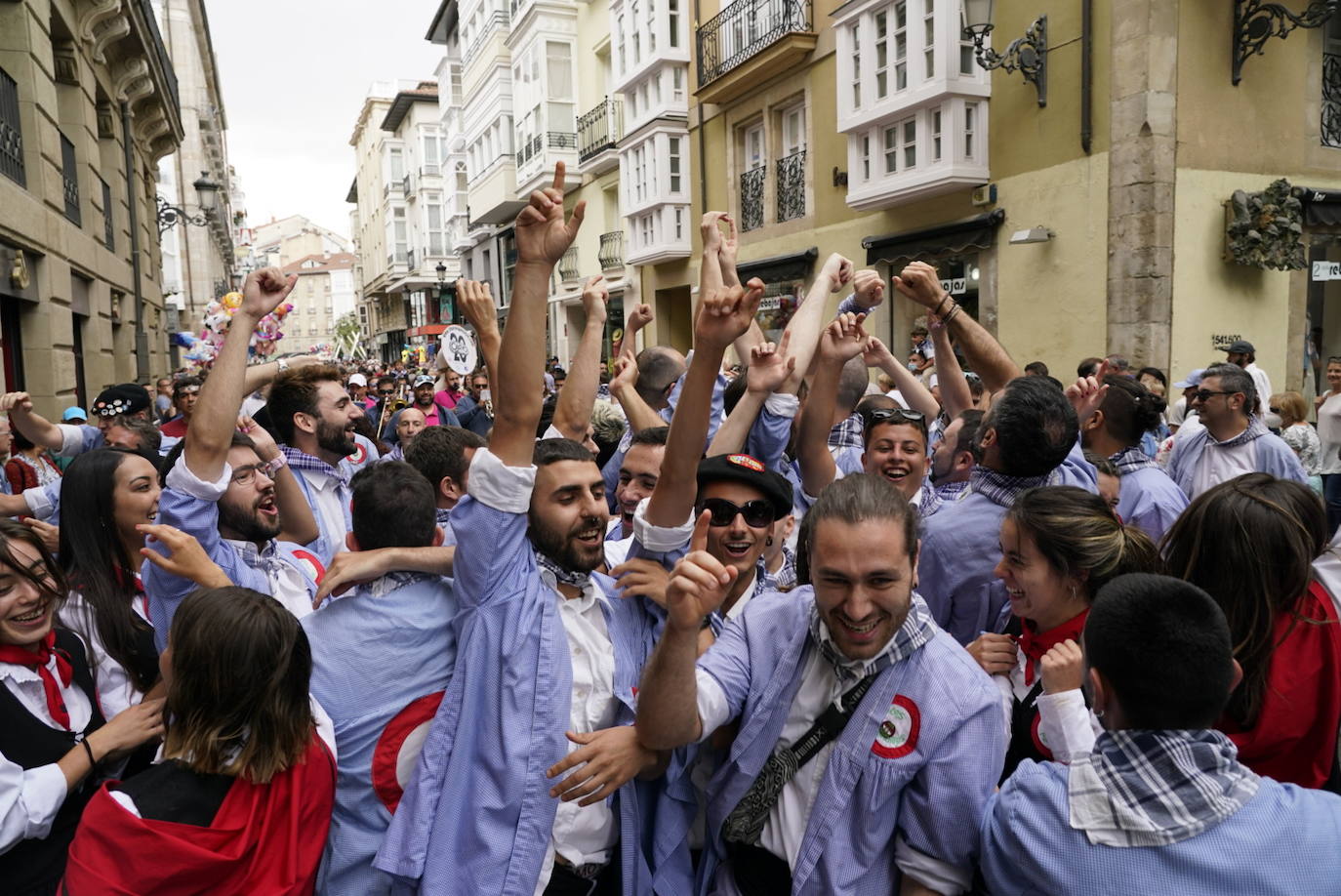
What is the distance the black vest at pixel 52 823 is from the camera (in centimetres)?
212

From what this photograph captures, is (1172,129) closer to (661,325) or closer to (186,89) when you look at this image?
(661,325)

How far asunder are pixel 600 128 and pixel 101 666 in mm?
23733

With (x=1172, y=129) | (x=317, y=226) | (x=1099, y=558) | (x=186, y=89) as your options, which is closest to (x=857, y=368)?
(x=1099, y=558)

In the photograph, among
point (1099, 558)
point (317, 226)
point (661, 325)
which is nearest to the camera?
point (1099, 558)

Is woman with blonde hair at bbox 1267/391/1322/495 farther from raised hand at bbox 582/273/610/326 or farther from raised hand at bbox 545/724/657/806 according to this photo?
raised hand at bbox 545/724/657/806

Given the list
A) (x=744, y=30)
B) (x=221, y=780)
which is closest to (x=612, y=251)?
(x=744, y=30)

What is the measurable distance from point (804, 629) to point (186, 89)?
3901 cm

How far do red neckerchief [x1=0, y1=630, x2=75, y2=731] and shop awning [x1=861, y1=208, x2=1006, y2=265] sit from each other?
12048 millimetres

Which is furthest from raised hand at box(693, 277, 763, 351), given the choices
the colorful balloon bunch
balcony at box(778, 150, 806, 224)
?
balcony at box(778, 150, 806, 224)

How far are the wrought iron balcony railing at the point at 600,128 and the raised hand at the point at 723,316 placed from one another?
2218 centimetres

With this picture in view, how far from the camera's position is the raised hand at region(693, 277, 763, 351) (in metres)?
2.28

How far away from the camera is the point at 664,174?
20297 mm

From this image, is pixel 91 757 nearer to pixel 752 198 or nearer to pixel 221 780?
pixel 221 780

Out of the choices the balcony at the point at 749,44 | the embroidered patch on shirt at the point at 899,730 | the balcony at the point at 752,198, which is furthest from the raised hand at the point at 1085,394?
the balcony at the point at 752,198
